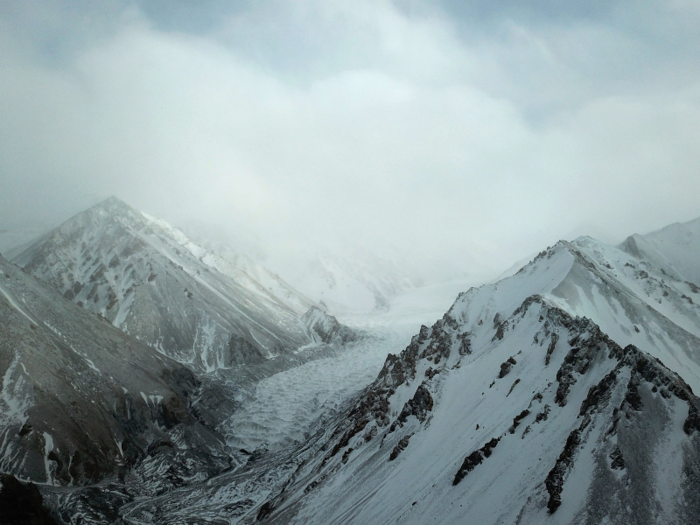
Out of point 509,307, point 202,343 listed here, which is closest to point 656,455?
point 509,307

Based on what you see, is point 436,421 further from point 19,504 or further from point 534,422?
point 19,504

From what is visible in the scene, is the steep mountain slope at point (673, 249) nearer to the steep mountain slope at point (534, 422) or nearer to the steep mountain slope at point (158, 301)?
the steep mountain slope at point (534, 422)

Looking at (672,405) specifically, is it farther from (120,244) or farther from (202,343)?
(120,244)

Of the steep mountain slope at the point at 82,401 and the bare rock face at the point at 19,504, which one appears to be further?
the steep mountain slope at the point at 82,401

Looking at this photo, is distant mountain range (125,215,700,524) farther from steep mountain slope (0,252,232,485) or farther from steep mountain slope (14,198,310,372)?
steep mountain slope (14,198,310,372)

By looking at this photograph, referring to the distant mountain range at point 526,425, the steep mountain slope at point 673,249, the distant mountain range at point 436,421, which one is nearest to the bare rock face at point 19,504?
the distant mountain range at point 436,421

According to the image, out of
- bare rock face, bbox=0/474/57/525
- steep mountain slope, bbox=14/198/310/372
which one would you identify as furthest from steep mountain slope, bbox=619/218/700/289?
bare rock face, bbox=0/474/57/525
